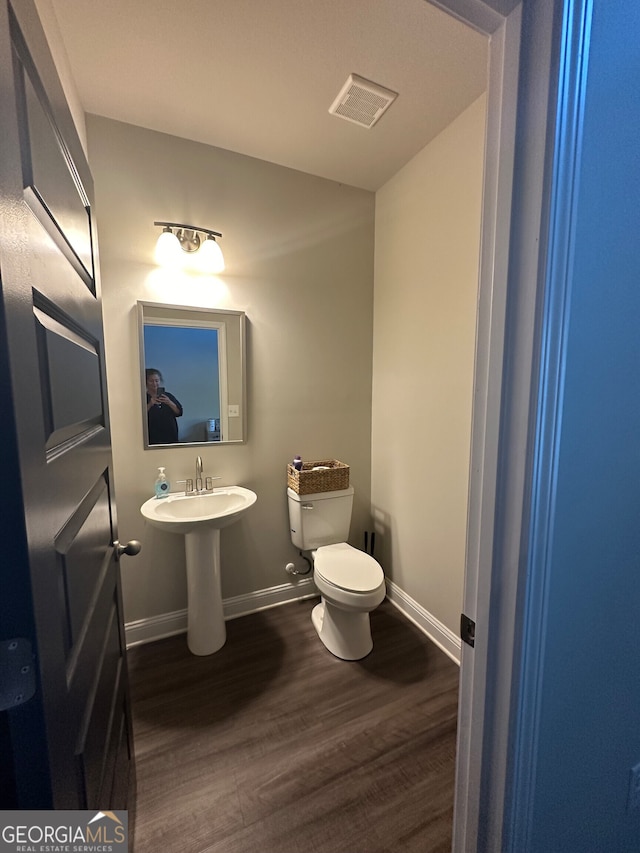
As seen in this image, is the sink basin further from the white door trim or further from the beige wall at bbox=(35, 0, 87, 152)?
the beige wall at bbox=(35, 0, 87, 152)

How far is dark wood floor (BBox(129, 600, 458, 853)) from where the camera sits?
1092mm

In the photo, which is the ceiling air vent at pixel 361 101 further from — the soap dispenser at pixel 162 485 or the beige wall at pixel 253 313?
the soap dispenser at pixel 162 485

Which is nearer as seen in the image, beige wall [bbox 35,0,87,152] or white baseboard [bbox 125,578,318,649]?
beige wall [bbox 35,0,87,152]

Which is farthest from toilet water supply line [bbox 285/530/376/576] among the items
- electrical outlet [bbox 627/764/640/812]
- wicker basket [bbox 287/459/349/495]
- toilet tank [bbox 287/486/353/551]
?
electrical outlet [bbox 627/764/640/812]

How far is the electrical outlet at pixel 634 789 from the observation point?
84 cm

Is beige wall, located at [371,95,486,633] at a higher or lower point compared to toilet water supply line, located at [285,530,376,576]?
higher

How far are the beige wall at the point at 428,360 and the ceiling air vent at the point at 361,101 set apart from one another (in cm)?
37

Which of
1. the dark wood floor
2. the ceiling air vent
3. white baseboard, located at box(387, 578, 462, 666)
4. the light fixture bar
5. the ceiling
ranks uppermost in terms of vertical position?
the ceiling

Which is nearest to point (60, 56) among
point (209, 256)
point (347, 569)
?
point (209, 256)

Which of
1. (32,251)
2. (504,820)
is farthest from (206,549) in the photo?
(32,251)

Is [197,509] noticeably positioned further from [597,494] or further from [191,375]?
[597,494]

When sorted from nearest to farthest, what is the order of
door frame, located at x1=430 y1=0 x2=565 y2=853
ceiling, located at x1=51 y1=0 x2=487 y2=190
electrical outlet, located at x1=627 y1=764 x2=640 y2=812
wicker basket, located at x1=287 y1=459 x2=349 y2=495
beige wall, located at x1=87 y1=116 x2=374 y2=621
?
door frame, located at x1=430 y1=0 x2=565 y2=853
electrical outlet, located at x1=627 y1=764 x2=640 y2=812
ceiling, located at x1=51 y1=0 x2=487 y2=190
beige wall, located at x1=87 y1=116 x2=374 y2=621
wicker basket, located at x1=287 y1=459 x2=349 y2=495

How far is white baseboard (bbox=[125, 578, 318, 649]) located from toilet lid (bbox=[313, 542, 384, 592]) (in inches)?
18.6

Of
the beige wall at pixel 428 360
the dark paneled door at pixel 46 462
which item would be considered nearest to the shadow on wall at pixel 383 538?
the beige wall at pixel 428 360
